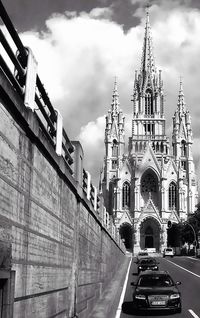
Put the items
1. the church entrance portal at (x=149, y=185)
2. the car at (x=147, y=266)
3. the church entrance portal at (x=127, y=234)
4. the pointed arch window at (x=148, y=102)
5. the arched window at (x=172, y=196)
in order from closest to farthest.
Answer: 1. the car at (x=147, y=266)
2. the church entrance portal at (x=127, y=234)
3. the arched window at (x=172, y=196)
4. the church entrance portal at (x=149, y=185)
5. the pointed arch window at (x=148, y=102)

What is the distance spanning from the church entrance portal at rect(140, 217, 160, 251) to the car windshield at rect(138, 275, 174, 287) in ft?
276

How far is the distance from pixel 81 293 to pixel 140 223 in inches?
3583

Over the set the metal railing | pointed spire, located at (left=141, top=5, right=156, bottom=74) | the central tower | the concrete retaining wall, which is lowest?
the concrete retaining wall

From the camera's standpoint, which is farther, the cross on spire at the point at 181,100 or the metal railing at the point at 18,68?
the cross on spire at the point at 181,100

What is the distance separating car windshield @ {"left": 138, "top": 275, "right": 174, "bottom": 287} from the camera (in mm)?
16938

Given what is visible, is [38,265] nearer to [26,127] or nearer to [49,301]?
[49,301]

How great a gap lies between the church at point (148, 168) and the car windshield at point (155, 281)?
80293mm

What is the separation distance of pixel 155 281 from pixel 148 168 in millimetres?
89452

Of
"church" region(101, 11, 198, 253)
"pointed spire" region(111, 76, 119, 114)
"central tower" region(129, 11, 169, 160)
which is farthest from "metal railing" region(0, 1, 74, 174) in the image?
"pointed spire" region(111, 76, 119, 114)

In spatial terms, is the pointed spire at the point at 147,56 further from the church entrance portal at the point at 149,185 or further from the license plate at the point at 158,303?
the license plate at the point at 158,303

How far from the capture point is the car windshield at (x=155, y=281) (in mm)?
16938

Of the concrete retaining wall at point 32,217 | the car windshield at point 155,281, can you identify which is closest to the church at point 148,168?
the car windshield at point 155,281

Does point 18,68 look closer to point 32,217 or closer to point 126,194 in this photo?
point 32,217

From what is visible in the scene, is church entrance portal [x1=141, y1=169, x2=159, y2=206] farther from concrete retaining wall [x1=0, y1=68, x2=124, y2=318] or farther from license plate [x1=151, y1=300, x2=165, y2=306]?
concrete retaining wall [x1=0, y1=68, x2=124, y2=318]
